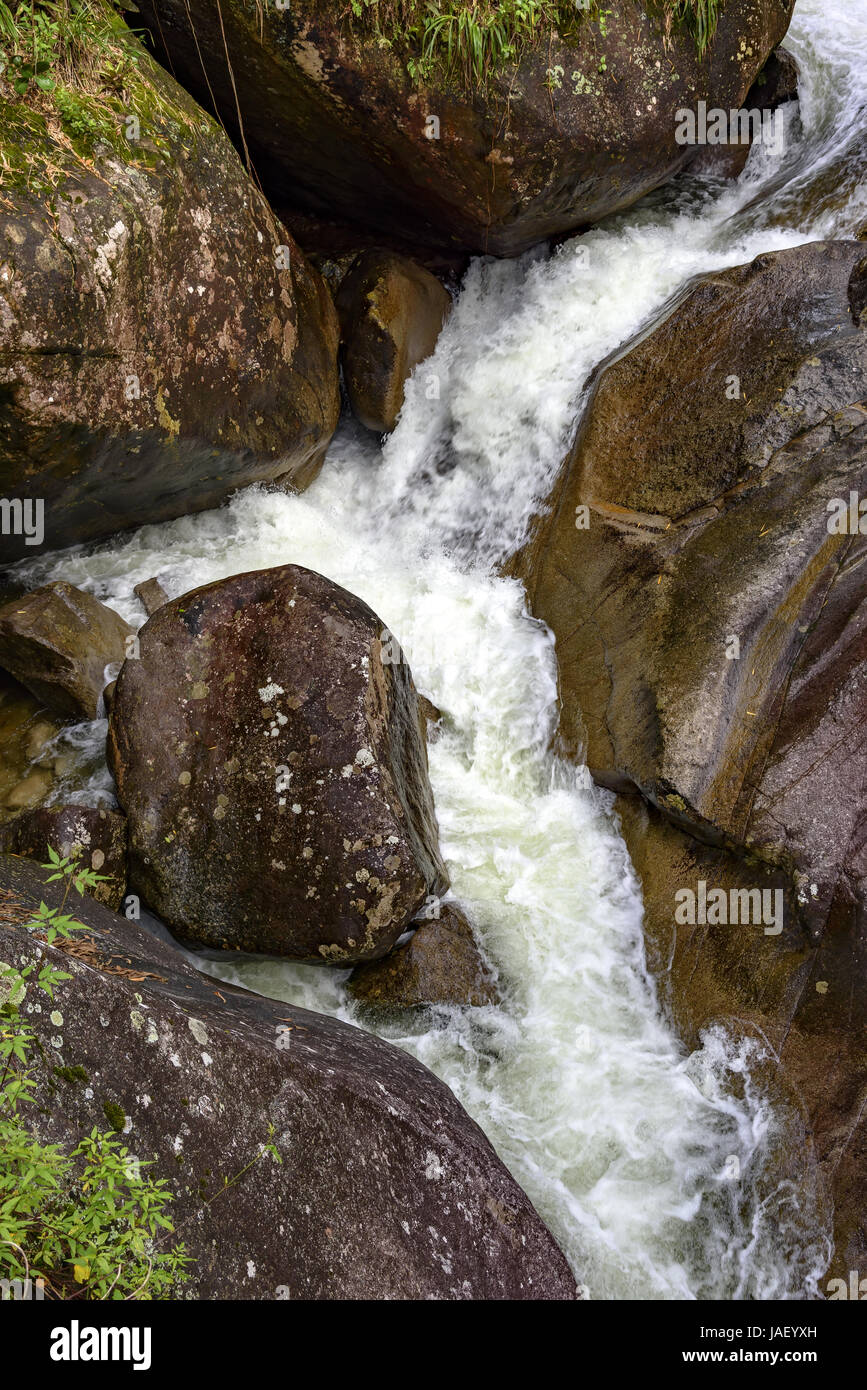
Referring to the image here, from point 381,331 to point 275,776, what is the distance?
391cm

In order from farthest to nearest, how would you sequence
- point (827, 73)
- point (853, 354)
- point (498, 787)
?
point (827, 73)
point (498, 787)
point (853, 354)

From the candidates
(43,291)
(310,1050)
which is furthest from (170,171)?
(310,1050)

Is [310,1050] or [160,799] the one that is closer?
[310,1050]

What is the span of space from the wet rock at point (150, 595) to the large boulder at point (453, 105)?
331cm

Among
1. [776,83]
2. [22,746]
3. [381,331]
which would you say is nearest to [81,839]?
[22,746]

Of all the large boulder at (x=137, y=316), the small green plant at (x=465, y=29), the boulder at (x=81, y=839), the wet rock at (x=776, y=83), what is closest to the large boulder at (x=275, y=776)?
the boulder at (x=81, y=839)

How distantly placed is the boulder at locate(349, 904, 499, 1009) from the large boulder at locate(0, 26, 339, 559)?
337 cm

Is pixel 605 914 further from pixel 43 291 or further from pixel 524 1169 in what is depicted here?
pixel 43 291

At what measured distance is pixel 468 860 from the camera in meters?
5.77

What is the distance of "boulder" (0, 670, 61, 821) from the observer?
5582 millimetres

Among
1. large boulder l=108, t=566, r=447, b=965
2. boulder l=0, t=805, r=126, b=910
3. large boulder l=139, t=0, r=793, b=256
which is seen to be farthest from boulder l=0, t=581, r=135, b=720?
large boulder l=139, t=0, r=793, b=256

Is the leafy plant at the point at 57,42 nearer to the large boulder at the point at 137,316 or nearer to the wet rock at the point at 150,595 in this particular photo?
the large boulder at the point at 137,316

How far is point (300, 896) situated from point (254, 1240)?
6.64 feet

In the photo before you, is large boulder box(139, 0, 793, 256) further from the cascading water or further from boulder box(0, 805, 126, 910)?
boulder box(0, 805, 126, 910)
